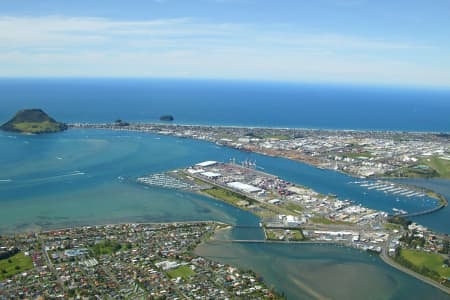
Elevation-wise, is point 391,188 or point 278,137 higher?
point 278,137

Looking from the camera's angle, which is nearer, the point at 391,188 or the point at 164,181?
the point at 164,181

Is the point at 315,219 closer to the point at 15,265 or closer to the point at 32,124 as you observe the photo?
the point at 15,265

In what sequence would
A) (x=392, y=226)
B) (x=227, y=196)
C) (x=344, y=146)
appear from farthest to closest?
1. (x=344, y=146)
2. (x=227, y=196)
3. (x=392, y=226)

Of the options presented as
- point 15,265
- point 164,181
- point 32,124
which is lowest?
point 15,265

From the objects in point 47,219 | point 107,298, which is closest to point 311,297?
point 107,298

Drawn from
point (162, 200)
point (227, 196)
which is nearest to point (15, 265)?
point (162, 200)

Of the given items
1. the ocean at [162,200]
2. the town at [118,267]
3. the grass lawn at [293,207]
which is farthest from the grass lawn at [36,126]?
the grass lawn at [293,207]

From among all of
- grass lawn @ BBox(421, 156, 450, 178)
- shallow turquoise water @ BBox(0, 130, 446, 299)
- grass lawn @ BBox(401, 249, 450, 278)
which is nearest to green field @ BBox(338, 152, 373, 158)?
grass lawn @ BBox(421, 156, 450, 178)

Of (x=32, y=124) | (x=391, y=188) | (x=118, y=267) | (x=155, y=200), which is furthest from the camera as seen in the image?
(x=32, y=124)
